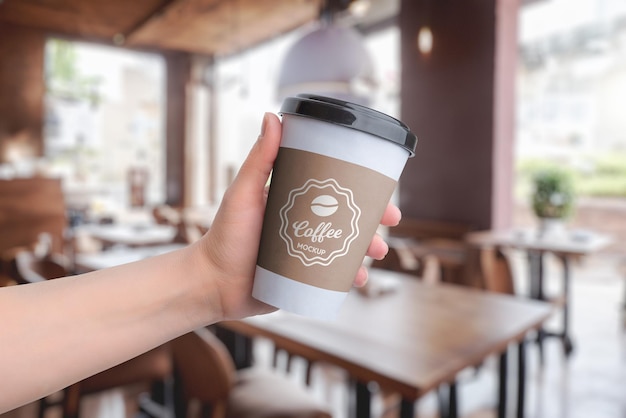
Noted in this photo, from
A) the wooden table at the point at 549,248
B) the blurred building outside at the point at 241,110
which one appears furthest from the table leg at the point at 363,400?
the blurred building outside at the point at 241,110

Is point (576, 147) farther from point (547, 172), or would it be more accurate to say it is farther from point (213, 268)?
point (213, 268)

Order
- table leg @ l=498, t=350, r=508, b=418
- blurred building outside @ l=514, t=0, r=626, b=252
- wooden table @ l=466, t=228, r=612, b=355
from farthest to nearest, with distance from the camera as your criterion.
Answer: blurred building outside @ l=514, t=0, r=626, b=252
wooden table @ l=466, t=228, r=612, b=355
table leg @ l=498, t=350, r=508, b=418


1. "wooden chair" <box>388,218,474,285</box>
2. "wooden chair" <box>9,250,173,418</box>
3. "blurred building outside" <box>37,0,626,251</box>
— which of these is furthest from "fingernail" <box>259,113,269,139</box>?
"blurred building outside" <box>37,0,626,251</box>

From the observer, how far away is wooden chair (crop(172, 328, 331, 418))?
143cm

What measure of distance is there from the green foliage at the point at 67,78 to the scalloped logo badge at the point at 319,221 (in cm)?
812

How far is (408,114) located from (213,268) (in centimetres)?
458

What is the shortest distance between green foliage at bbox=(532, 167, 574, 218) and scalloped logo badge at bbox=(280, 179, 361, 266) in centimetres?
354

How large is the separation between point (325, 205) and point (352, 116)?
9cm

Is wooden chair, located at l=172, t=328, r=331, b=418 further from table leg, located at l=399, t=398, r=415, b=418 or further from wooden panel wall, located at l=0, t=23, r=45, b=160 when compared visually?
wooden panel wall, located at l=0, t=23, r=45, b=160

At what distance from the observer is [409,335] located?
A: 61.7 inches

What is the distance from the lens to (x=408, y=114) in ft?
16.2

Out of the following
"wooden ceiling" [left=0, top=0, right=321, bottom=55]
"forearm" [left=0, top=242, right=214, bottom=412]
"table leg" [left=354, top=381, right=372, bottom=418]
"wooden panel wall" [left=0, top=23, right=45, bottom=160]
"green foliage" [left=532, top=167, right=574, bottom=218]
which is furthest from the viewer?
"wooden panel wall" [left=0, top=23, right=45, bottom=160]

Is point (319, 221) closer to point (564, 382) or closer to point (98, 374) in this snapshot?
point (98, 374)

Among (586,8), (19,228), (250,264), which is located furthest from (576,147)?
(250,264)
